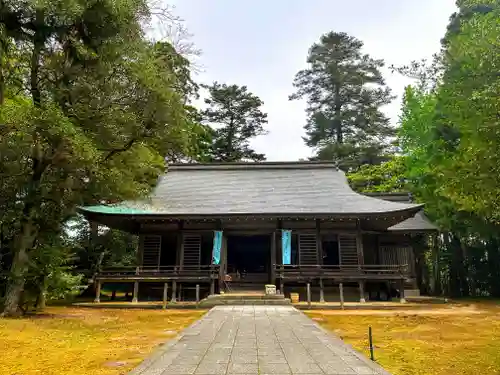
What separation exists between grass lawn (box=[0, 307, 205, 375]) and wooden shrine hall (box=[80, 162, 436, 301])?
4127mm

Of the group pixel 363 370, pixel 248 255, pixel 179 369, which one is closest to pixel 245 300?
pixel 248 255

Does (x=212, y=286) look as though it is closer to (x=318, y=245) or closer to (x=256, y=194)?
(x=318, y=245)

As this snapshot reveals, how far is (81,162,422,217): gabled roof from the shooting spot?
624 inches

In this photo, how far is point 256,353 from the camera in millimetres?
5145

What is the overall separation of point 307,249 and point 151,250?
710cm

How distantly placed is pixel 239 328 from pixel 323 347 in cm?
248

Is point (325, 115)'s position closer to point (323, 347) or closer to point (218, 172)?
point (218, 172)

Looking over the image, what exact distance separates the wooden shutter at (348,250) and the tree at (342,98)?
57.3 feet

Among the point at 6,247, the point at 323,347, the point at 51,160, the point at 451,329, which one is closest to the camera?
the point at 323,347

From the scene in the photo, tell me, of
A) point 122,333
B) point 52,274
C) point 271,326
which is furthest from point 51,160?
point 271,326

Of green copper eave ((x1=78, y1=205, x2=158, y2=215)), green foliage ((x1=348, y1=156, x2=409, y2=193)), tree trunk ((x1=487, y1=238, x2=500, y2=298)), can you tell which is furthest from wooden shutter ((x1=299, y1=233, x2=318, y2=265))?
tree trunk ((x1=487, y1=238, x2=500, y2=298))

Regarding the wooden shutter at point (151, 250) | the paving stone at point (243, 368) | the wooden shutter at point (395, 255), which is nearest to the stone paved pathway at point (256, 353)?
the paving stone at point (243, 368)

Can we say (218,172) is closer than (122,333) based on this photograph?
No

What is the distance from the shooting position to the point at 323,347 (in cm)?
545
